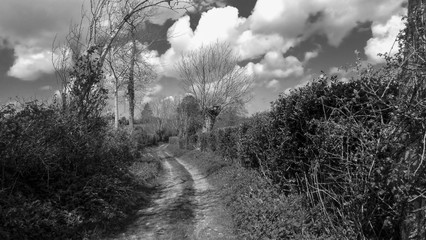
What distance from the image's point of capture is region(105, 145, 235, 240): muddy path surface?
6602 millimetres

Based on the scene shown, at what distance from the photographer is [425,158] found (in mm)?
3189

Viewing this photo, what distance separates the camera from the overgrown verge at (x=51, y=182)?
18.8ft

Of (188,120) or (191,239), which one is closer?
(191,239)

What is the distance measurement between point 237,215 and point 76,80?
6879 millimetres

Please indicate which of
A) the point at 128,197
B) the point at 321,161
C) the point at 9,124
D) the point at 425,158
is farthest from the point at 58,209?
the point at 425,158

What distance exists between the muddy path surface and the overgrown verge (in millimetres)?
698

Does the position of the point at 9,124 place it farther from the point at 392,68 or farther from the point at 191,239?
the point at 392,68

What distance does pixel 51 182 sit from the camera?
A: 7.21 meters

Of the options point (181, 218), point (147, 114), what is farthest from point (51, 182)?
point (147, 114)

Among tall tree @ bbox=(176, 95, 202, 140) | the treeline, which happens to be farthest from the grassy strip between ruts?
tall tree @ bbox=(176, 95, 202, 140)

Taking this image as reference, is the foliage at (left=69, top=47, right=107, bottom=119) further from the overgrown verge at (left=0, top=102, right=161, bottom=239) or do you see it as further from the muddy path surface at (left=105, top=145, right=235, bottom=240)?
the muddy path surface at (left=105, top=145, right=235, bottom=240)

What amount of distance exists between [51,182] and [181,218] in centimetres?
332

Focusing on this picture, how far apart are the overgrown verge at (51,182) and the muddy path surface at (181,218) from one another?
70 cm

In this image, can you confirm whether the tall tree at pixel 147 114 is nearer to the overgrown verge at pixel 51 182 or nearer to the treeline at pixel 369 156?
the overgrown verge at pixel 51 182
